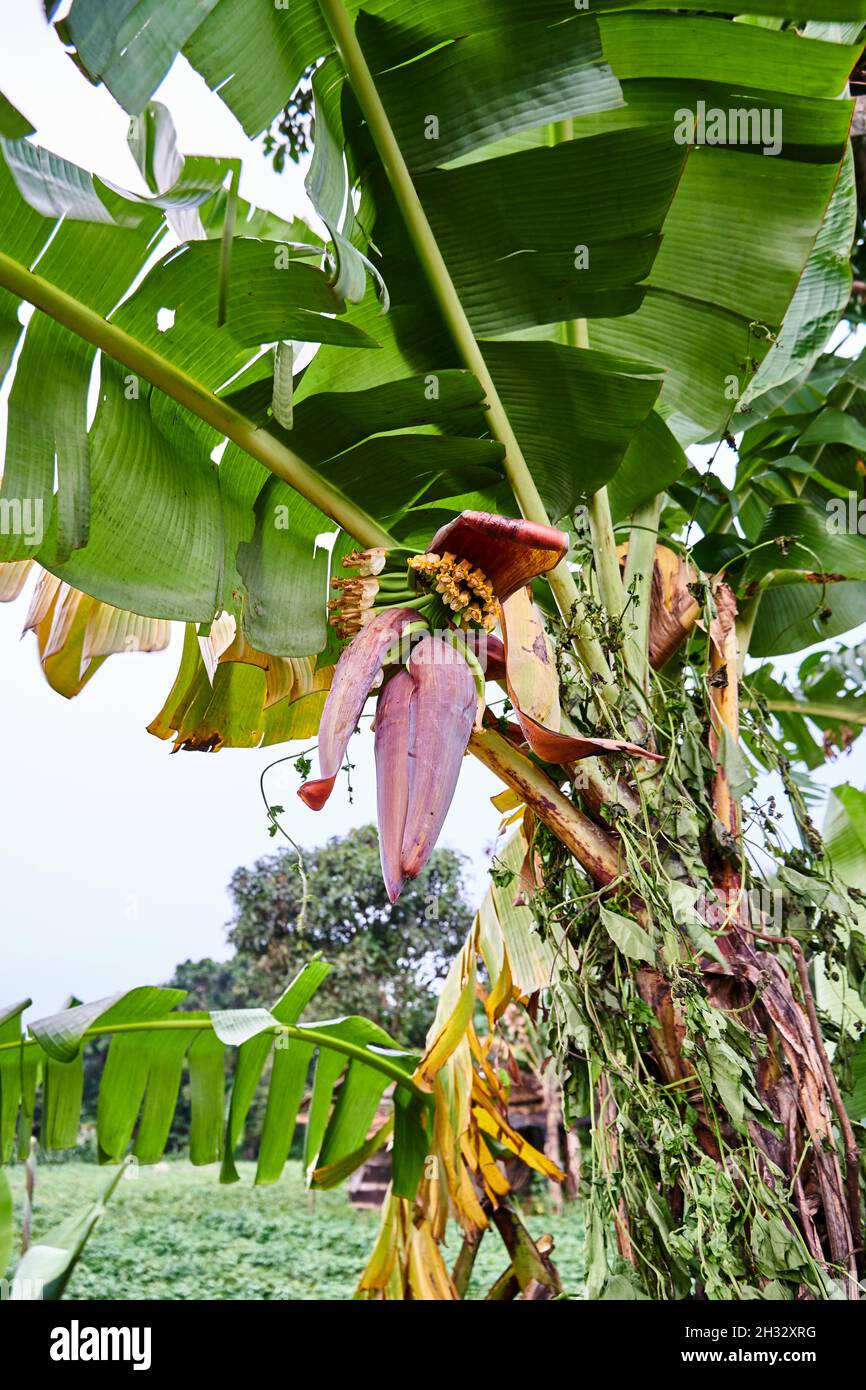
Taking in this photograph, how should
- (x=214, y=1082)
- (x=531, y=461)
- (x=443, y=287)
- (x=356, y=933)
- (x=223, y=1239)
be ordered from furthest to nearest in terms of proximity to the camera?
(x=356, y=933) → (x=223, y=1239) → (x=214, y=1082) → (x=531, y=461) → (x=443, y=287)

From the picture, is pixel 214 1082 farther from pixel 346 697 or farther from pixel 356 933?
pixel 356 933

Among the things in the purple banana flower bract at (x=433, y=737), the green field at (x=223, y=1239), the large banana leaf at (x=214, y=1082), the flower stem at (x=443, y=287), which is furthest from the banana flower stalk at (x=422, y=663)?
the green field at (x=223, y=1239)

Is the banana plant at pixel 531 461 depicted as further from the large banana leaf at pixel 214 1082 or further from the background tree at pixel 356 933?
the background tree at pixel 356 933

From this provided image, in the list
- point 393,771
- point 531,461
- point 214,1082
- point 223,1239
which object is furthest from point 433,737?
point 223,1239

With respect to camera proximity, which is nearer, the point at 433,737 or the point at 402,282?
the point at 433,737

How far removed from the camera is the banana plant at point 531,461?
79 centimetres

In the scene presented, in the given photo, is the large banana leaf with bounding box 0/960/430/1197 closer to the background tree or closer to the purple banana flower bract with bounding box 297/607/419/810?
the purple banana flower bract with bounding box 297/607/419/810

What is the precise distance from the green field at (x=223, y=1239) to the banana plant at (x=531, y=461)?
2.93 meters

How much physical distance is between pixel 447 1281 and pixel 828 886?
960 mm

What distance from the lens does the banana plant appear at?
0.79 meters

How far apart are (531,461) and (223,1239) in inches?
162

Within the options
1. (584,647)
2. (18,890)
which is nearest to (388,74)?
(584,647)

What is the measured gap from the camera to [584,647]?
100 centimetres

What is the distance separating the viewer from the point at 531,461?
107 cm
